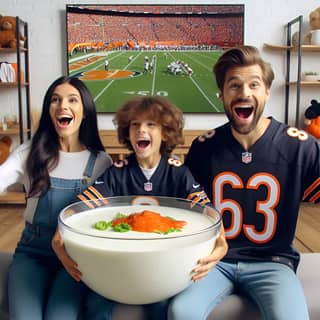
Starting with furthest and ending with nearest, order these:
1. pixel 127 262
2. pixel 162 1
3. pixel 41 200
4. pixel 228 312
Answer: pixel 162 1 < pixel 41 200 < pixel 228 312 < pixel 127 262

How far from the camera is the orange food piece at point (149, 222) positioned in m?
1.01

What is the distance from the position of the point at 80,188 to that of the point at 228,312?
1.97 ft

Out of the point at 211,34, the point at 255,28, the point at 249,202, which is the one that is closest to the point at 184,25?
the point at 211,34

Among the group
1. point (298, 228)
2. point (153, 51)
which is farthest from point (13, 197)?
point (298, 228)

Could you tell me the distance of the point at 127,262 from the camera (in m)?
0.92

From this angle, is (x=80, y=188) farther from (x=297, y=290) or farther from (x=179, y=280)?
(x=297, y=290)

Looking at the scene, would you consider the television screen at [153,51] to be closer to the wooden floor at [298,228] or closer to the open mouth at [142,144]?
the wooden floor at [298,228]

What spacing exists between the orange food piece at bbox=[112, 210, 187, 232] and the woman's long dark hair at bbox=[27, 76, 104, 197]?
1.54ft

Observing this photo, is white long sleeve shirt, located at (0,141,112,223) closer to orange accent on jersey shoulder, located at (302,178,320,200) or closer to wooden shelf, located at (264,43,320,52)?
orange accent on jersey shoulder, located at (302,178,320,200)

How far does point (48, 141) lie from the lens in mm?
1539

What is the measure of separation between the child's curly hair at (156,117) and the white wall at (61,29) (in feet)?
8.80

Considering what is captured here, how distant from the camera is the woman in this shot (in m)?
1.23

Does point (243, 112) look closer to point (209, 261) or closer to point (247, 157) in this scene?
point (247, 157)

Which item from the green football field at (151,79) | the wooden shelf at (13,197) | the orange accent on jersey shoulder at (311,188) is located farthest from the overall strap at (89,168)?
the green football field at (151,79)
